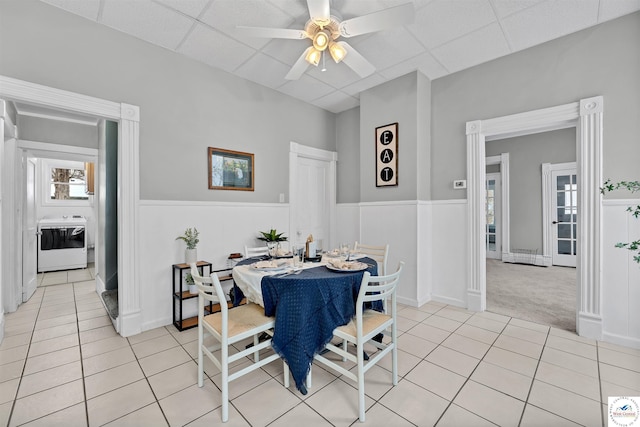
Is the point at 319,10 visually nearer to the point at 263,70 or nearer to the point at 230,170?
the point at 263,70

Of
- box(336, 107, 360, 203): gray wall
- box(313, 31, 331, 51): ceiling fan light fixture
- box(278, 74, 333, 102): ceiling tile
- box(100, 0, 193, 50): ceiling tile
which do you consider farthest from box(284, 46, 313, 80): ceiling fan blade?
box(336, 107, 360, 203): gray wall

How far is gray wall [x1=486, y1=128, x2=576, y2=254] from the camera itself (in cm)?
602

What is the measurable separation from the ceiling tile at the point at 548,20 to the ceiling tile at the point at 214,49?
264cm

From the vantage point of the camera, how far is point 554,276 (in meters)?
5.07

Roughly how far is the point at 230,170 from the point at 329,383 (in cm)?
260

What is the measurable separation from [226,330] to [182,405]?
0.59m

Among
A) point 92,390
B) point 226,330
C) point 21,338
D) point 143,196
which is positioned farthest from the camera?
point 143,196

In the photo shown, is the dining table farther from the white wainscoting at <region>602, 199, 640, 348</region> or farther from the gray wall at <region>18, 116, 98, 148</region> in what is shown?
the gray wall at <region>18, 116, 98, 148</region>

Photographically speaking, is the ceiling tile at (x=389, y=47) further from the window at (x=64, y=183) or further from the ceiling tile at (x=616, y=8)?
the window at (x=64, y=183)

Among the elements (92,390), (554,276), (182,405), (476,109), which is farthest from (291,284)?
(554,276)

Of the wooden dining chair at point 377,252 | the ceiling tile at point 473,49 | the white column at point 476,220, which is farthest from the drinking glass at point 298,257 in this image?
the ceiling tile at point 473,49

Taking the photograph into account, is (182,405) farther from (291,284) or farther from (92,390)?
(291,284)

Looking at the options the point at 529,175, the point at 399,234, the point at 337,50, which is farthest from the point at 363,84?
the point at 529,175

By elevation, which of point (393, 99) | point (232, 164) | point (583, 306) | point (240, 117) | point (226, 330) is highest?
point (393, 99)
